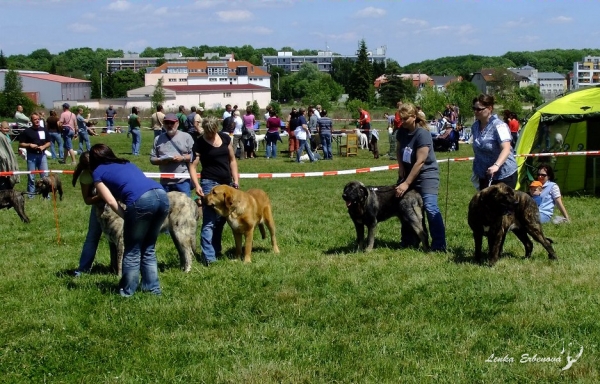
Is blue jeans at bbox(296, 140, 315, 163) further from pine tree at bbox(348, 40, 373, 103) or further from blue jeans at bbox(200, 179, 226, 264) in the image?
pine tree at bbox(348, 40, 373, 103)

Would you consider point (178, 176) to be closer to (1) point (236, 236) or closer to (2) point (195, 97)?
(1) point (236, 236)

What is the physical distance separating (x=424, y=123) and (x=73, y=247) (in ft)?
16.8

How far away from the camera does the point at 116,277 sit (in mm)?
7621

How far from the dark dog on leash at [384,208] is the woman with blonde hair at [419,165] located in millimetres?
→ 117

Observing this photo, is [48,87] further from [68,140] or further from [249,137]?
[249,137]

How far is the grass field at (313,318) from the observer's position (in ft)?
16.2

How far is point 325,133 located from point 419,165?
1490 cm

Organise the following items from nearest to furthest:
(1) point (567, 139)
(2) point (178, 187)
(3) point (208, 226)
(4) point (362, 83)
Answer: (3) point (208, 226), (2) point (178, 187), (1) point (567, 139), (4) point (362, 83)

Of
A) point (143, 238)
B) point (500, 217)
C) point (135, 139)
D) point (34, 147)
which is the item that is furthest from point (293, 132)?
point (143, 238)

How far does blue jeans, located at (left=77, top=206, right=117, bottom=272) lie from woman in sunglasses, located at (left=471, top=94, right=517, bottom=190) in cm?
431

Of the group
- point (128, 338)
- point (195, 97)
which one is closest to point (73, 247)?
point (128, 338)

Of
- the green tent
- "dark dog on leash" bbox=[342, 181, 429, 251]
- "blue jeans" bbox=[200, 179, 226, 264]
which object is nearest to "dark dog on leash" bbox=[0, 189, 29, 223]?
"blue jeans" bbox=[200, 179, 226, 264]

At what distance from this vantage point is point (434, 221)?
8492 millimetres
